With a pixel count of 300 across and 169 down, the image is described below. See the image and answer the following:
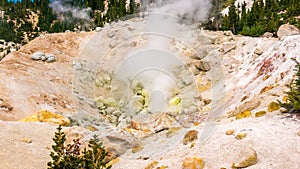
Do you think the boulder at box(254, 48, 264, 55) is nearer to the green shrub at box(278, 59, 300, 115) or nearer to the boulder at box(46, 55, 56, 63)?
the green shrub at box(278, 59, 300, 115)

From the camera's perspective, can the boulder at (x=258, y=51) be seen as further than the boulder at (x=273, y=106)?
Yes

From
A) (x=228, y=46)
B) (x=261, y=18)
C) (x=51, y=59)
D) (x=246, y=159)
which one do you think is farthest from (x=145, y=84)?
(x=261, y=18)

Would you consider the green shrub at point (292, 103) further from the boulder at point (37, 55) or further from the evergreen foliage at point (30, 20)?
the evergreen foliage at point (30, 20)

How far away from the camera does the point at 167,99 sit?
31.8m

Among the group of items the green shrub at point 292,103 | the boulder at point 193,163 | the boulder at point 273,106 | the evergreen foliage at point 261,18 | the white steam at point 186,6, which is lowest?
the boulder at point 193,163

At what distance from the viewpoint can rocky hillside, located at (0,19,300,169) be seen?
47.5ft

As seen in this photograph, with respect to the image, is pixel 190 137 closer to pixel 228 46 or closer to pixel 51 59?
pixel 228 46

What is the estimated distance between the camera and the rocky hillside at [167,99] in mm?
14477

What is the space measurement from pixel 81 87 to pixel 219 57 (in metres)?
14.3

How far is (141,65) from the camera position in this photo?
32781 mm

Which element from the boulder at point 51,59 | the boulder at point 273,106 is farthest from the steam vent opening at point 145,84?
the boulder at point 273,106

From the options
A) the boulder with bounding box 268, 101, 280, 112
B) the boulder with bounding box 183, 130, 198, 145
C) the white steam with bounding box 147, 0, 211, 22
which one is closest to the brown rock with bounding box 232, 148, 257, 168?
the boulder with bounding box 183, 130, 198, 145

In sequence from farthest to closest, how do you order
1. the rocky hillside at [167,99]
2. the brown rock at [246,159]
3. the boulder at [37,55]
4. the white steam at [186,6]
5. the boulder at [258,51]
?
the white steam at [186,6] → the boulder at [37,55] → the boulder at [258,51] → the rocky hillside at [167,99] → the brown rock at [246,159]

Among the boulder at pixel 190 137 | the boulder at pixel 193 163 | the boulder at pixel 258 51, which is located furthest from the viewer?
the boulder at pixel 258 51
